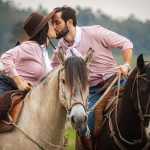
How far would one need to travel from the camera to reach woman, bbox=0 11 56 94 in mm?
8539

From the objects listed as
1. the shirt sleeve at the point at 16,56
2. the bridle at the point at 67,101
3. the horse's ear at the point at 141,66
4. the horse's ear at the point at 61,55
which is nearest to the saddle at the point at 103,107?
the horse's ear at the point at 141,66

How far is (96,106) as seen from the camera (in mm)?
9469

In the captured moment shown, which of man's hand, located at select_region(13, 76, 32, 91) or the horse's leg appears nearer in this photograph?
man's hand, located at select_region(13, 76, 32, 91)

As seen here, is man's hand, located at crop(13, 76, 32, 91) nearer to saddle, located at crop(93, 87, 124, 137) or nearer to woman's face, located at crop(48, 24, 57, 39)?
woman's face, located at crop(48, 24, 57, 39)

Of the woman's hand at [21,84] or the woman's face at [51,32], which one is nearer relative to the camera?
the woman's hand at [21,84]

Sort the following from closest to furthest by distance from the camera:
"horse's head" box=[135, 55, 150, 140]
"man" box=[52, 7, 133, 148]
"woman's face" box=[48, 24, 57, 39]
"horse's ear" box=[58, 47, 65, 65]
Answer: "horse's ear" box=[58, 47, 65, 65], "horse's head" box=[135, 55, 150, 140], "woman's face" box=[48, 24, 57, 39], "man" box=[52, 7, 133, 148]

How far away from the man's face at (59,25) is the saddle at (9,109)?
137 cm

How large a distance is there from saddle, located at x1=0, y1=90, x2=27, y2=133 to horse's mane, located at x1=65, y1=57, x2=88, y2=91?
43.2 inches

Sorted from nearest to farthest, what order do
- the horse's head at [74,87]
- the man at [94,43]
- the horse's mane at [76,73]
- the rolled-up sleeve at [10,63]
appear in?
the horse's head at [74,87]
the horse's mane at [76,73]
the rolled-up sleeve at [10,63]
the man at [94,43]

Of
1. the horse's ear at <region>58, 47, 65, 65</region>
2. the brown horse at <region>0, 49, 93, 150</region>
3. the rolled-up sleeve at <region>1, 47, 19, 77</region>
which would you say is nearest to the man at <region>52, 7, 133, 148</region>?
the rolled-up sleeve at <region>1, 47, 19, 77</region>

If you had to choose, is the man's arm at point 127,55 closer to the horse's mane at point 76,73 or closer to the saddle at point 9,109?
the saddle at point 9,109

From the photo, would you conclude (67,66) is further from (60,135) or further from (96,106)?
(96,106)

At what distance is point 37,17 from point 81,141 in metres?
2.06

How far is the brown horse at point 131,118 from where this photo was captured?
823cm
